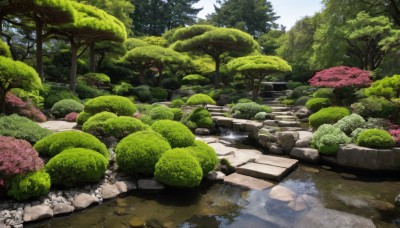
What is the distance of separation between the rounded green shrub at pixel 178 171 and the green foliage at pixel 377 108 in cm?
768

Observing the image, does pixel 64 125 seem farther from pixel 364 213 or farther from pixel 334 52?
pixel 334 52

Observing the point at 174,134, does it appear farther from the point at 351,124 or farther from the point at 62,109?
the point at 62,109

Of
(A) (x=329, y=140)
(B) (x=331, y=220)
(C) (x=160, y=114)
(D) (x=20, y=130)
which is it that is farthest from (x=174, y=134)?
(A) (x=329, y=140)

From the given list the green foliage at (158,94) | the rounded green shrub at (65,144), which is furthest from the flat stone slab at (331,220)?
the green foliage at (158,94)

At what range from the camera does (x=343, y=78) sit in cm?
1312

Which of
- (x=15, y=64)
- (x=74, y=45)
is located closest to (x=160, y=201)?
(x=15, y=64)

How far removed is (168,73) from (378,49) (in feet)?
56.1

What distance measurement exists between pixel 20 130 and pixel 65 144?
1.45 m

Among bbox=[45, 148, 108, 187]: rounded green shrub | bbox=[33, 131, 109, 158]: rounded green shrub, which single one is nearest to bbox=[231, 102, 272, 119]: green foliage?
bbox=[33, 131, 109, 158]: rounded green shrub

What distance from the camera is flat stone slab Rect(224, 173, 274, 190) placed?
6633 millimetres

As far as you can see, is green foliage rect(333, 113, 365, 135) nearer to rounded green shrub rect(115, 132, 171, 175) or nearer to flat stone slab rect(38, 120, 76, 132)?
rounded green shrub rect(115, 132, 171, 175)

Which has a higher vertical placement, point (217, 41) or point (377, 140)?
point (217, 41)

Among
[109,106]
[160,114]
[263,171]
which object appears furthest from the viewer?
[160,114]

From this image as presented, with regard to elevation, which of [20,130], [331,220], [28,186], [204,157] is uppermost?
[20,130]
